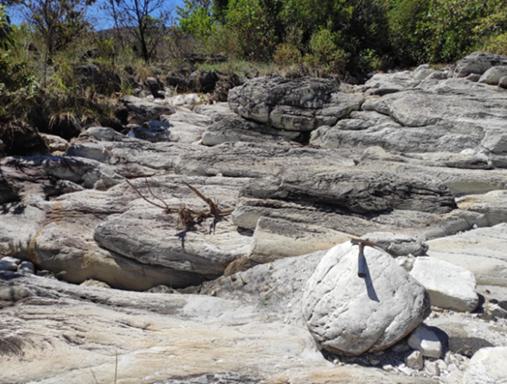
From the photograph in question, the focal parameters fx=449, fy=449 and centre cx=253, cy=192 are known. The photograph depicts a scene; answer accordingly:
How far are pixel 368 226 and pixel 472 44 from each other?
1397 cm

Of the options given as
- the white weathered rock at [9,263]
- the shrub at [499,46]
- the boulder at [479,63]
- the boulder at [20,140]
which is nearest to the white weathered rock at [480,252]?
the white weathered rock at [9,263]

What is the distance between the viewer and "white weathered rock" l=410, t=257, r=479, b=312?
3.60 m

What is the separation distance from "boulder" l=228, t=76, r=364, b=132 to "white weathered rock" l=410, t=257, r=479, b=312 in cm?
559

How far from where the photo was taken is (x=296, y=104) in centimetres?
942

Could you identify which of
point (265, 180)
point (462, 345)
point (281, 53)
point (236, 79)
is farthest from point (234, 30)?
point (462, 345)

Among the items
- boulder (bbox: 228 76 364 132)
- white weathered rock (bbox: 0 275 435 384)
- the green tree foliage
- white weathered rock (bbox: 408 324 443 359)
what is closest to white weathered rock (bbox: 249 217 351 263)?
white weathered rock (bbox: 0 275 435 384)

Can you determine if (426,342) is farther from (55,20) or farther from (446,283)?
(55,20)

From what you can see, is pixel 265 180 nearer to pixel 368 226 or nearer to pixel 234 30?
pixel 368 226

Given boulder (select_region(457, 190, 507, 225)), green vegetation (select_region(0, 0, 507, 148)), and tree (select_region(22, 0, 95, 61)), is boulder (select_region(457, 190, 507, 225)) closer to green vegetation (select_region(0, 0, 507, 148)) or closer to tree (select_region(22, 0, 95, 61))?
green vegetation (select_region(0, 0, 507, 148))

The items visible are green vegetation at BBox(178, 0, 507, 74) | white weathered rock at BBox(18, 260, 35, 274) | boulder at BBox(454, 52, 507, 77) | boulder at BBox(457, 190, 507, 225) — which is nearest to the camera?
boulder at BBox(457, 190, 507, 225)

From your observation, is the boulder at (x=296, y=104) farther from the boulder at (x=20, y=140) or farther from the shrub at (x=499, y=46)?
→ the shrub at (x=499, y=46)

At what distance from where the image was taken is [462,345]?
3.14 m

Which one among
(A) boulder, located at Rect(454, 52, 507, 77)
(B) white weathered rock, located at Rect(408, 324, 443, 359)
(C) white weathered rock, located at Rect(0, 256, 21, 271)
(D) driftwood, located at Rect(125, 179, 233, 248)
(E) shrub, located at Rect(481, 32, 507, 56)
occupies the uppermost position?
(E) shrub, located at Rect(481, 32, 507, 56)

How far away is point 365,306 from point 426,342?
479 mm
